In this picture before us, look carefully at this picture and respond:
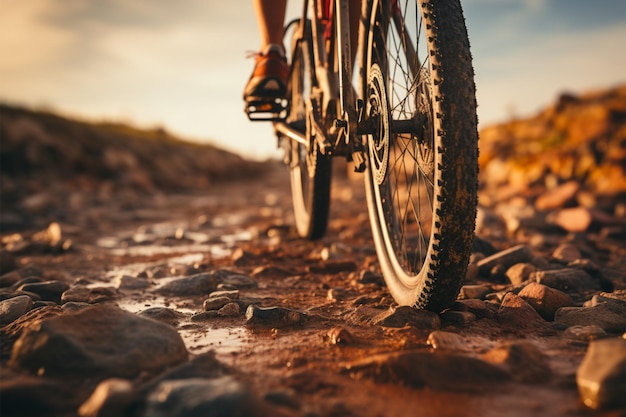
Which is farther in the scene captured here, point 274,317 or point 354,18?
point 354,18

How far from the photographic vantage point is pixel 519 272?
8.23 ft

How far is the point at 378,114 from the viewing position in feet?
7.29

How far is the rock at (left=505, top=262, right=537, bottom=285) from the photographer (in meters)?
2.48

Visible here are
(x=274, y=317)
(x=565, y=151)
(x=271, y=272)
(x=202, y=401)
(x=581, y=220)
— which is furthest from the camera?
(x=565, y=151)

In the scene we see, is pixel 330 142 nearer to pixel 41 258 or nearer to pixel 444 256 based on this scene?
pixel 444 256

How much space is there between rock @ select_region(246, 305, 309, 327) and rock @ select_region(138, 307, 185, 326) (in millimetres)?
299

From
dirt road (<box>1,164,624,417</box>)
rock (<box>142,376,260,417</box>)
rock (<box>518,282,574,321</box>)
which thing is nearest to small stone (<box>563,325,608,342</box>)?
dirt road (<box>1,164,624,417</box>)

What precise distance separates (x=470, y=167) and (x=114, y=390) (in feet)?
3.92

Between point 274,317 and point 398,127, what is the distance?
887 millimetres

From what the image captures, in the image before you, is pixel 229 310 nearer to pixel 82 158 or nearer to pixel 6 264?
pixel 6 264

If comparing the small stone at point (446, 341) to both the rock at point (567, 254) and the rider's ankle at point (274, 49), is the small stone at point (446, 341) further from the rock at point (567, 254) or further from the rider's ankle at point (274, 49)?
the rider's ankle at point (274, 49)

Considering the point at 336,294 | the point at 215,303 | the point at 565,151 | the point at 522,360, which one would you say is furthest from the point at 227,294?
the point at 565,151

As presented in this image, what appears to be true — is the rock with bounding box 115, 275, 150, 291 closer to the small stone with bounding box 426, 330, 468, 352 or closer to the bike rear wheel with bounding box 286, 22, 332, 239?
the bike rear wheel with bounding box 286, 22, 332, 239

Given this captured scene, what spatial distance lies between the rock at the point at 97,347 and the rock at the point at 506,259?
69.5 inches
